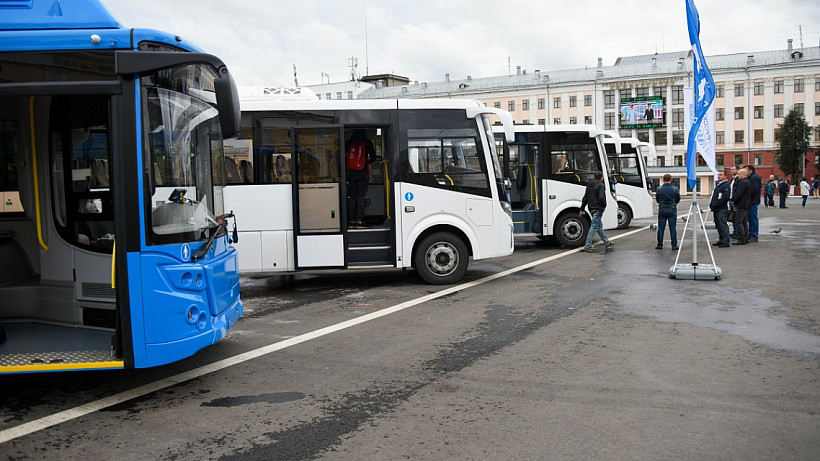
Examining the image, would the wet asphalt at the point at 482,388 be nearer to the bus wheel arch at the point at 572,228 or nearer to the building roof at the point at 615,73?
the bus wheel arch at the point at 572,228

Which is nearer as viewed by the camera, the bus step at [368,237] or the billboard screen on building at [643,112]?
the bus step at [368,237]

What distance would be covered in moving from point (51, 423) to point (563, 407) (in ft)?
12.6

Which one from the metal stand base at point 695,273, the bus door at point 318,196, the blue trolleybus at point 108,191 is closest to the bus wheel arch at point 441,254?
the bus door at point 318,196

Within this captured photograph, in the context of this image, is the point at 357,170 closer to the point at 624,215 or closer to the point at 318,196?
the point at 318,196

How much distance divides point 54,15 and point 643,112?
295ft

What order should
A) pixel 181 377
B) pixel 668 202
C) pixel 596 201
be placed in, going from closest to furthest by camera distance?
pixel 181 377
pixel 596 201
pixel 668 202

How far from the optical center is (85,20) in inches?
216

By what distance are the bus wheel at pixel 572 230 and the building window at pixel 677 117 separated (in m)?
78.6

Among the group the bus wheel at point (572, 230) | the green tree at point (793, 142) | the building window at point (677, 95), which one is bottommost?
the bus wheel at point (572, 230)

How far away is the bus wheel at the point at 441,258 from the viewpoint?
11281 mm

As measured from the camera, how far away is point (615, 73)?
303 ft

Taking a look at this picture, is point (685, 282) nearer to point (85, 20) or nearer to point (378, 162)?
point (378, 162)

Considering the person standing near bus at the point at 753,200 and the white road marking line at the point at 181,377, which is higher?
the person standing near bus at the point at 753,200

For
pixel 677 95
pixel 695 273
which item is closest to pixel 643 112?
pixel 677 95
